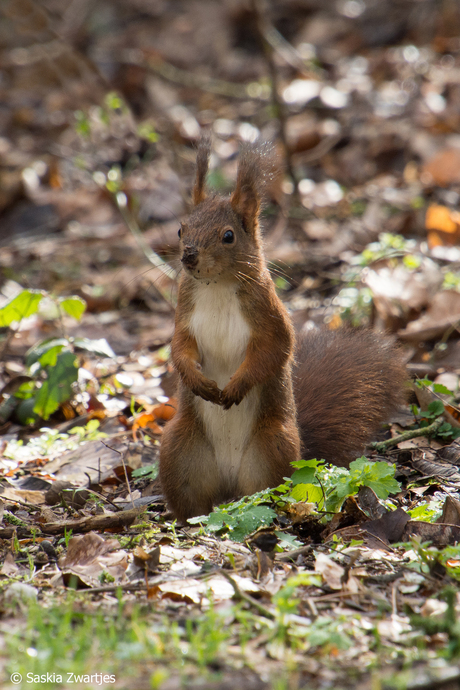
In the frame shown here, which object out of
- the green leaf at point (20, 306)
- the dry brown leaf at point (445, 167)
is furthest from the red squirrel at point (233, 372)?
the dry brown leaf at point (445, 167)

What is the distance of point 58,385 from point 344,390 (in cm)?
157

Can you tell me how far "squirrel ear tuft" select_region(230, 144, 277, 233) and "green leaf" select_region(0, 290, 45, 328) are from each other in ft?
4.49

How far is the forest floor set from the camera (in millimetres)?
1847

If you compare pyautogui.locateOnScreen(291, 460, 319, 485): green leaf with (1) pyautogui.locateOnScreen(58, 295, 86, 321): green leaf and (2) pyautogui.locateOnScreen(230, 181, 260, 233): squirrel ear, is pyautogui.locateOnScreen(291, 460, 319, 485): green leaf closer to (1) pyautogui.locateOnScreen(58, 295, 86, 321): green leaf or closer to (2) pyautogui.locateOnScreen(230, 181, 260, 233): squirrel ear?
(2) pyautogui.locateOnScreen(230, 181, 260, 233): squirrel ear

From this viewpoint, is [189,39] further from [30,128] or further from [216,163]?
[216,163]

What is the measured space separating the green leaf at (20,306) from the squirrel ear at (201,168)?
1139 millimetres

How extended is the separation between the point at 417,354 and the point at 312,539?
6.84 feet

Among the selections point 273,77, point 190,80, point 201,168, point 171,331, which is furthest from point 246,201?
point 190,80

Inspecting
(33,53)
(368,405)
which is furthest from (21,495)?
(33,53)

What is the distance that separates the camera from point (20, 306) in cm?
391

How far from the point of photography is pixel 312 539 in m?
2.69

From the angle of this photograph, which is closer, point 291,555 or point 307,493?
point 291,555

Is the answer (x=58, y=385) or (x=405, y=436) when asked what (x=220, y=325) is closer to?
(x=405, y=436)

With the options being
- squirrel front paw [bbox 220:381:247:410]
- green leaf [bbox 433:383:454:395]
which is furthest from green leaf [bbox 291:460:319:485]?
green leaf [bbox 433:383:454:395]
